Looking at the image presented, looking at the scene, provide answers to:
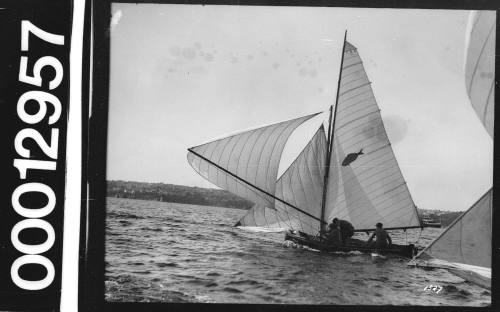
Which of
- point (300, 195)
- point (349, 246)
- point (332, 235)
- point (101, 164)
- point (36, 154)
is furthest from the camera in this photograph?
point (300, 195)

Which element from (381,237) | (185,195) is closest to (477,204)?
(381,237)

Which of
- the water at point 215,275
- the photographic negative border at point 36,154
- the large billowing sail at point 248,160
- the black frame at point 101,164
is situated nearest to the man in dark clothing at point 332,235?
the water at point 215,275

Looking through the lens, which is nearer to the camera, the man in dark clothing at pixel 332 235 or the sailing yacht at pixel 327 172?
the sailing yacht at pixel 327 172

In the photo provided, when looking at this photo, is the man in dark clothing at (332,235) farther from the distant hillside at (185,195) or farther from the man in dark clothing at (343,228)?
the distant hillside at (185,195)

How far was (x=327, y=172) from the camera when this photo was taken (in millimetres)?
5105

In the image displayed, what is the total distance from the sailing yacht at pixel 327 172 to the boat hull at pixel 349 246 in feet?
0.04

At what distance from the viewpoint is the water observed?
14.5ft

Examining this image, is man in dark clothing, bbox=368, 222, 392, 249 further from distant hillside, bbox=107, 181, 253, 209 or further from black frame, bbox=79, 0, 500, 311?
distant hillside, bbox=107, 181, 253, 209

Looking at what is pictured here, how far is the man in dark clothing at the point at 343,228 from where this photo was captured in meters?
5.09

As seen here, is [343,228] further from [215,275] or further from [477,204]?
[215,275]

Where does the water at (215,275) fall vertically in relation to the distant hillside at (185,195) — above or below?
below

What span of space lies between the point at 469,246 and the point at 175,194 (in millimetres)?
3018

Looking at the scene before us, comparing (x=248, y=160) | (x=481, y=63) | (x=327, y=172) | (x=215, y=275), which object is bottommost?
(x=215, y=275)

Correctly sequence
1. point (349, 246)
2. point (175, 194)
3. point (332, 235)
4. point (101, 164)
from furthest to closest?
point (332, 235)
point (349, 246)
point (175, 194)
point (101, 164)
